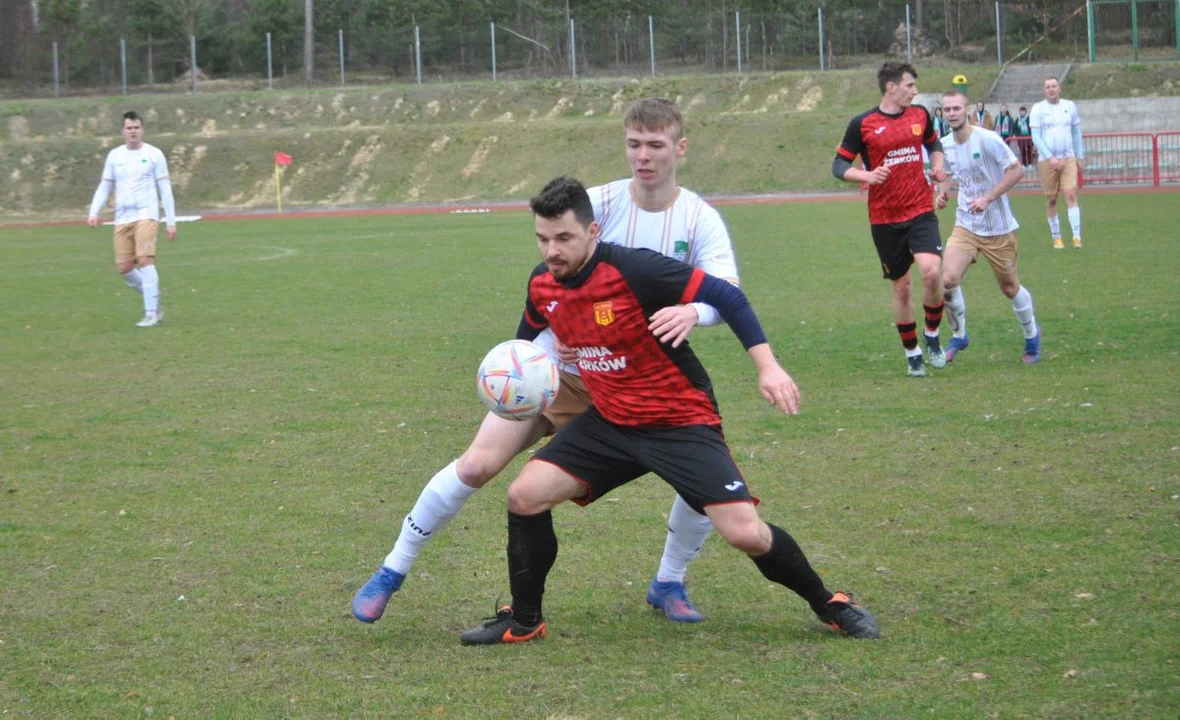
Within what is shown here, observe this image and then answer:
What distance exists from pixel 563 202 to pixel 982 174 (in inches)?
288

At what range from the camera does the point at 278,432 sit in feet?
29.8

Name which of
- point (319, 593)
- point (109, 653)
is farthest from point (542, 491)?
point (109, 653)

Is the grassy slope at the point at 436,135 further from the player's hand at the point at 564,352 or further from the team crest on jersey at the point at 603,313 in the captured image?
the team crest on jersey at the point at 603,313

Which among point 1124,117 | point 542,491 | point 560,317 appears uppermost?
point 1124,117

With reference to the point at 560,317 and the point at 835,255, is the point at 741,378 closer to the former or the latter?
the point at 560,317

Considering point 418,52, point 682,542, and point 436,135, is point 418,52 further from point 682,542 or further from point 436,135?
point 682,542

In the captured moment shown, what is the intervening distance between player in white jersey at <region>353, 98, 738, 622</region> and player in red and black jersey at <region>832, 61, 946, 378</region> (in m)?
5.34

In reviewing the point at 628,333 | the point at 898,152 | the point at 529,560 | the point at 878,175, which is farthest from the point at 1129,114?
the point at 529,560

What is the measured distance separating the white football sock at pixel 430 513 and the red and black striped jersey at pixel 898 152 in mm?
6250

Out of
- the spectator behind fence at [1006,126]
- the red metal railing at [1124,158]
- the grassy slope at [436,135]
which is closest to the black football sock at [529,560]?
the spectator behind fence at [1006,126]

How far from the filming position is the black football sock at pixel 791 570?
16.1 feet

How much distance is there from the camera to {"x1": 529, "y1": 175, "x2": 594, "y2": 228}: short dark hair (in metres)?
4.74

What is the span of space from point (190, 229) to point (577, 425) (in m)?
30.2

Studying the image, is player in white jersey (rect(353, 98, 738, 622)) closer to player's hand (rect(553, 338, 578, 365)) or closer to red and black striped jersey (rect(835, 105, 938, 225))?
player's hand (rect(553, 338, 578, 365))
